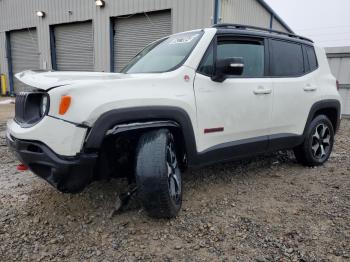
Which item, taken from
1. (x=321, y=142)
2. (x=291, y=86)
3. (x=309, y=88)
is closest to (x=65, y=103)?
(x=291, y=86)

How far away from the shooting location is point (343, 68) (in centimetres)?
925

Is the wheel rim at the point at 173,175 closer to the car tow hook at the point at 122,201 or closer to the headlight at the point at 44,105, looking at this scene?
the car tow hook at the point at 122,201

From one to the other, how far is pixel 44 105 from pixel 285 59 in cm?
285

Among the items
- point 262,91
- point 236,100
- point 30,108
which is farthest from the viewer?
point 262,91

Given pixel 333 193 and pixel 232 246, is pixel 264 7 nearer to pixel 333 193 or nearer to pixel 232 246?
pixel 333 193

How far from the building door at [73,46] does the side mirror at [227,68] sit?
10029 mm

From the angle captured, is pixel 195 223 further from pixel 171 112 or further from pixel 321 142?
pixel 321 142

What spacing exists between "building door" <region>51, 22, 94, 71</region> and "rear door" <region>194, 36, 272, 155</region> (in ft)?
31.8

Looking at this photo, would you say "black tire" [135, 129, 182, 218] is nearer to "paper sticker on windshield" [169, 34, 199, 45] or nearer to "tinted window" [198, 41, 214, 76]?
"tinted window" [198, 41, 214, 76]

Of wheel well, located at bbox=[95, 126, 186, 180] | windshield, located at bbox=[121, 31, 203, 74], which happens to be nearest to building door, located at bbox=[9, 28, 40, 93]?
windshield, located at bbox=[121, 31, 203, 74]

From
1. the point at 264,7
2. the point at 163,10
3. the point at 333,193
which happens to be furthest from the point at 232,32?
the point at 264,7

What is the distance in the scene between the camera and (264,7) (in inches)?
454

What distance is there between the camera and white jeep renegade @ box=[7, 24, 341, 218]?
2.10 meters

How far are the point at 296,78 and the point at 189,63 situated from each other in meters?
1.70
